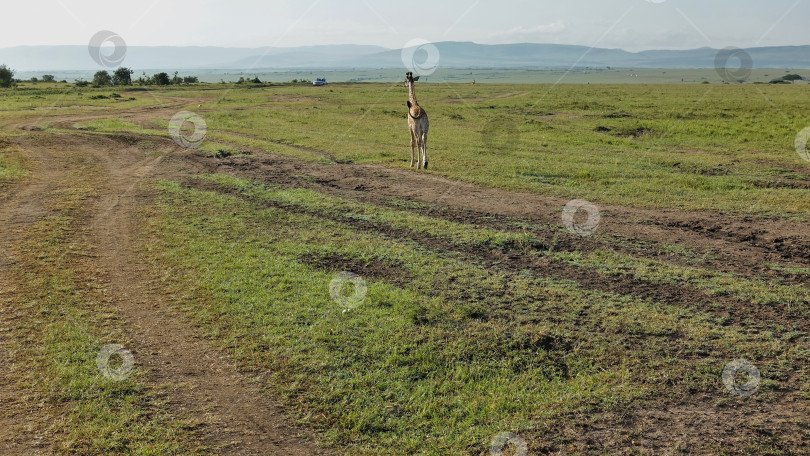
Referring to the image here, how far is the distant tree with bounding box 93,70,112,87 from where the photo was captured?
84.3m

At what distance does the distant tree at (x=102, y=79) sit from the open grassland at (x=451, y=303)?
7446 cm

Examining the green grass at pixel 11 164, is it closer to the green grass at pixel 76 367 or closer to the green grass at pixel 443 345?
the green grass at pixel 76 367

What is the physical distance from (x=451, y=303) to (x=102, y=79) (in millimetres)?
95742

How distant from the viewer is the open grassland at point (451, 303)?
586cm

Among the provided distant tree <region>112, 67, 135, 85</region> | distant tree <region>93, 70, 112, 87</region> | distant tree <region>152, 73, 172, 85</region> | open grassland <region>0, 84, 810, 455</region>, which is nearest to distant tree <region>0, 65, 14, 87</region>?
distant tree <region>93, 70, 112, 87</region>

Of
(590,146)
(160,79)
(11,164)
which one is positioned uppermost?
(160,79)

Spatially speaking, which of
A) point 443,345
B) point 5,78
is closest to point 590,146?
point 443,345

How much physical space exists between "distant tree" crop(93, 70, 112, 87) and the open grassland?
74.5m

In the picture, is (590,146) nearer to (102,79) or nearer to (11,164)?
(11,164)

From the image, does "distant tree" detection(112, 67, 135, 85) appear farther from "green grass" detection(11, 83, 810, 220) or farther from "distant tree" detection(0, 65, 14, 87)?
"green grass" detection(11, 83, 810, 220)

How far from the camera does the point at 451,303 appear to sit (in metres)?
8.65

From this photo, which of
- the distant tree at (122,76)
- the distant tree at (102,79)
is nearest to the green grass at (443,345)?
the distant tree at (102,79)

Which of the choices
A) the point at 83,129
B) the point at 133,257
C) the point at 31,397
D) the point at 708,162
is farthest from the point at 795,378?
the point at 83,129

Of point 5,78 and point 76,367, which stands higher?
point 5,78
